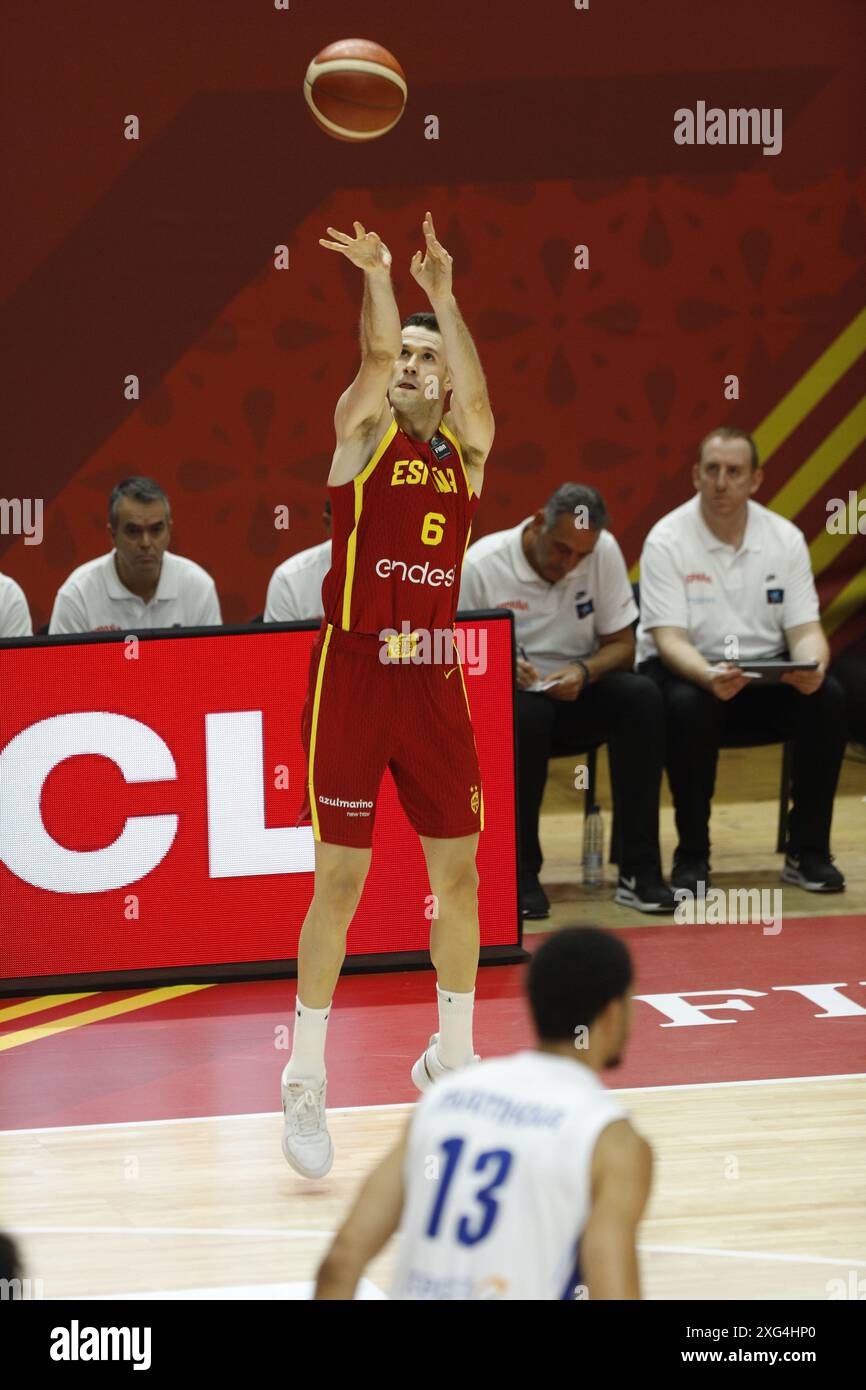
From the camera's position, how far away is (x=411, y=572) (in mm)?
5059

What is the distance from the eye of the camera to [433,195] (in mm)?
10273

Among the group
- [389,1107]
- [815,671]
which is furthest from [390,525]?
[815,671]

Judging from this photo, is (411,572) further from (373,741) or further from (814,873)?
(814,873)

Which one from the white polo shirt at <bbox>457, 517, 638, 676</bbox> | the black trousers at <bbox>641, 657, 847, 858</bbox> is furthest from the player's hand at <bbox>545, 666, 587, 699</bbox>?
the black trousers at <bbox>641, 657, 847, 858</bbox>

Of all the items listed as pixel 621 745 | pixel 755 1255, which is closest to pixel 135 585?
pixel 621 745

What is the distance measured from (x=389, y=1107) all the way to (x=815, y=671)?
3136 mm

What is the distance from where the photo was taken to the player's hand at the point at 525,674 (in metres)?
7.51

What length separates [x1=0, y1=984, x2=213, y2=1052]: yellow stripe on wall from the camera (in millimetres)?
6133

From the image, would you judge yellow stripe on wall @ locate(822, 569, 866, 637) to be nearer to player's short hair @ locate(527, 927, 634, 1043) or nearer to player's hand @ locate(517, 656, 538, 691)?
player's hand @ locate(517, 656, 538, 691)

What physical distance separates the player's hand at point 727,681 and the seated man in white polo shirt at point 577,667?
A: 0.24m

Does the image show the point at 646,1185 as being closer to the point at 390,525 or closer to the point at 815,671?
the point at 390,525

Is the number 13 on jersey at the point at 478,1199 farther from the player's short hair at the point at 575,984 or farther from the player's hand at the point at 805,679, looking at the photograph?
the player's hand at the point at 805,679

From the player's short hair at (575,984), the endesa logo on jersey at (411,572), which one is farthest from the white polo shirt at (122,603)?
the player's short hair at (575,984)

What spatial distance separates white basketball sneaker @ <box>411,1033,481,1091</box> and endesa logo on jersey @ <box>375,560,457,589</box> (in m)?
1.27
